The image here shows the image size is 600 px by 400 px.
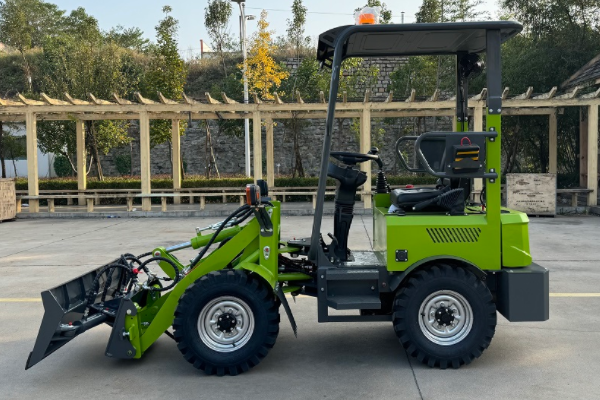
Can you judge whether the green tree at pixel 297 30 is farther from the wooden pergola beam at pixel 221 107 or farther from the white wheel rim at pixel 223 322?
the white wheel rim at pixel 223 322

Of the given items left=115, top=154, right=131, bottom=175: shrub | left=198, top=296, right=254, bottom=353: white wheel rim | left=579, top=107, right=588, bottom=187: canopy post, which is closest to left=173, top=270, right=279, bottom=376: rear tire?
left=198, top=296, right=254, bottom=353: white wheel rim

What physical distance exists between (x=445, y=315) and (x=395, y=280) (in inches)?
18.2

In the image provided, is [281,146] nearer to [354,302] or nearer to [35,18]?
[354,302]

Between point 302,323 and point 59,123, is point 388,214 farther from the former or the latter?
point 59,123

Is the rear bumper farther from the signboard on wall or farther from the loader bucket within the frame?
the signboard on wall

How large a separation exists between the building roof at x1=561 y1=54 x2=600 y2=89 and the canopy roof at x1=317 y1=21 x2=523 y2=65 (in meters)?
13.4

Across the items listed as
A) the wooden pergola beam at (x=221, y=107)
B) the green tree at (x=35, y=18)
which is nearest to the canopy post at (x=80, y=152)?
the wooden pergola beam at (x=221, y=107)

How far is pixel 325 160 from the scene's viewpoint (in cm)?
442

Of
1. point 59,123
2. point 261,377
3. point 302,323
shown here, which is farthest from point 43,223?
point 261,377

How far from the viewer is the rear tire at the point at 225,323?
4340mm

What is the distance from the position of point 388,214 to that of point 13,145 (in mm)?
26514

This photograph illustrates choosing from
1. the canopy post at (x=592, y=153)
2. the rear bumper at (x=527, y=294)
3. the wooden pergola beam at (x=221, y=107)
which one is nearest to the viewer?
the rear bumper at (x=527, y=294)

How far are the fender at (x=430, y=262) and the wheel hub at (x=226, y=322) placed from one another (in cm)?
126

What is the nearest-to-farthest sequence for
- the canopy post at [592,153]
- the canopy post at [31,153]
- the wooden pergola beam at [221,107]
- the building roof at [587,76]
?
the canopy post at [592,153] → the wooden pergola beam at [221,107] → the building roof at [587,76] → the canopy post at [31,153]
